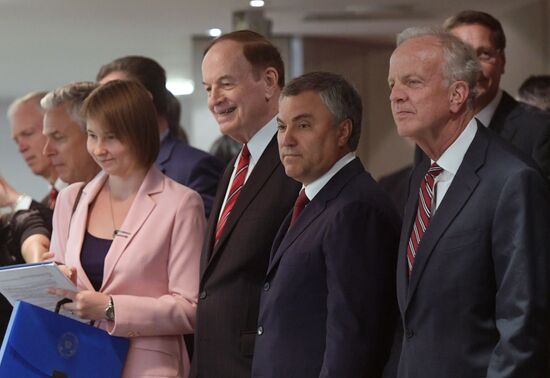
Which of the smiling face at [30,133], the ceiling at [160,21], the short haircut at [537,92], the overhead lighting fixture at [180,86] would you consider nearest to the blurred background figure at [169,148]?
the smiling face at [30,133]

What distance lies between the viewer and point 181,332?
3.68 metres

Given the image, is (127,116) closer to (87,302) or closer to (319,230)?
(87,302)

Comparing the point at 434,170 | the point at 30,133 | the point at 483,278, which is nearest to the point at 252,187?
the point at 434,170

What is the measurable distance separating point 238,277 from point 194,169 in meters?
0.99

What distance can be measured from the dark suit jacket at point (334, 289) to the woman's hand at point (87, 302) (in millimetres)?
557

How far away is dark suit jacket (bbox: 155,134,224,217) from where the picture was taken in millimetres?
4406

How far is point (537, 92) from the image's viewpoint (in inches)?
212

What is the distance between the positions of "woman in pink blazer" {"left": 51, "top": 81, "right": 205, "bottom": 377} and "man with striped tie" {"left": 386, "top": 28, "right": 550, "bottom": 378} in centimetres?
86

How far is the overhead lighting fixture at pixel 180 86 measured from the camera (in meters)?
16.1

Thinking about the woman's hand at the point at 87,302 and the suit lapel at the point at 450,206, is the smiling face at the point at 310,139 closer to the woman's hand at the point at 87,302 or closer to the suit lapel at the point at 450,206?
the suit lapel at the point at 450,206

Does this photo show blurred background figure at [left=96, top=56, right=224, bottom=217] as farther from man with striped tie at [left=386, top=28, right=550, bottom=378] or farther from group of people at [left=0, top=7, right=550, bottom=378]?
man with striped tie at [left=386, top=28, right=550, bottom=378]

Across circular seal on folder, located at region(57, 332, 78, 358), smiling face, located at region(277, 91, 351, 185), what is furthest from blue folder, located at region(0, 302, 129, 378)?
smiling face, located at region(277, 91, 351, 185)

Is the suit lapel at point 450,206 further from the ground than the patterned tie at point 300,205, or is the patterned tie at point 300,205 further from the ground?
the suit lapel at point 450,206

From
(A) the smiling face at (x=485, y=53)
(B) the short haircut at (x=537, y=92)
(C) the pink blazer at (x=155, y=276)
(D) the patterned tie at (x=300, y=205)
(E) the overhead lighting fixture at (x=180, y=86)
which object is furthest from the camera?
(E) the overhead lighting fixture at (x=180, y=86)
